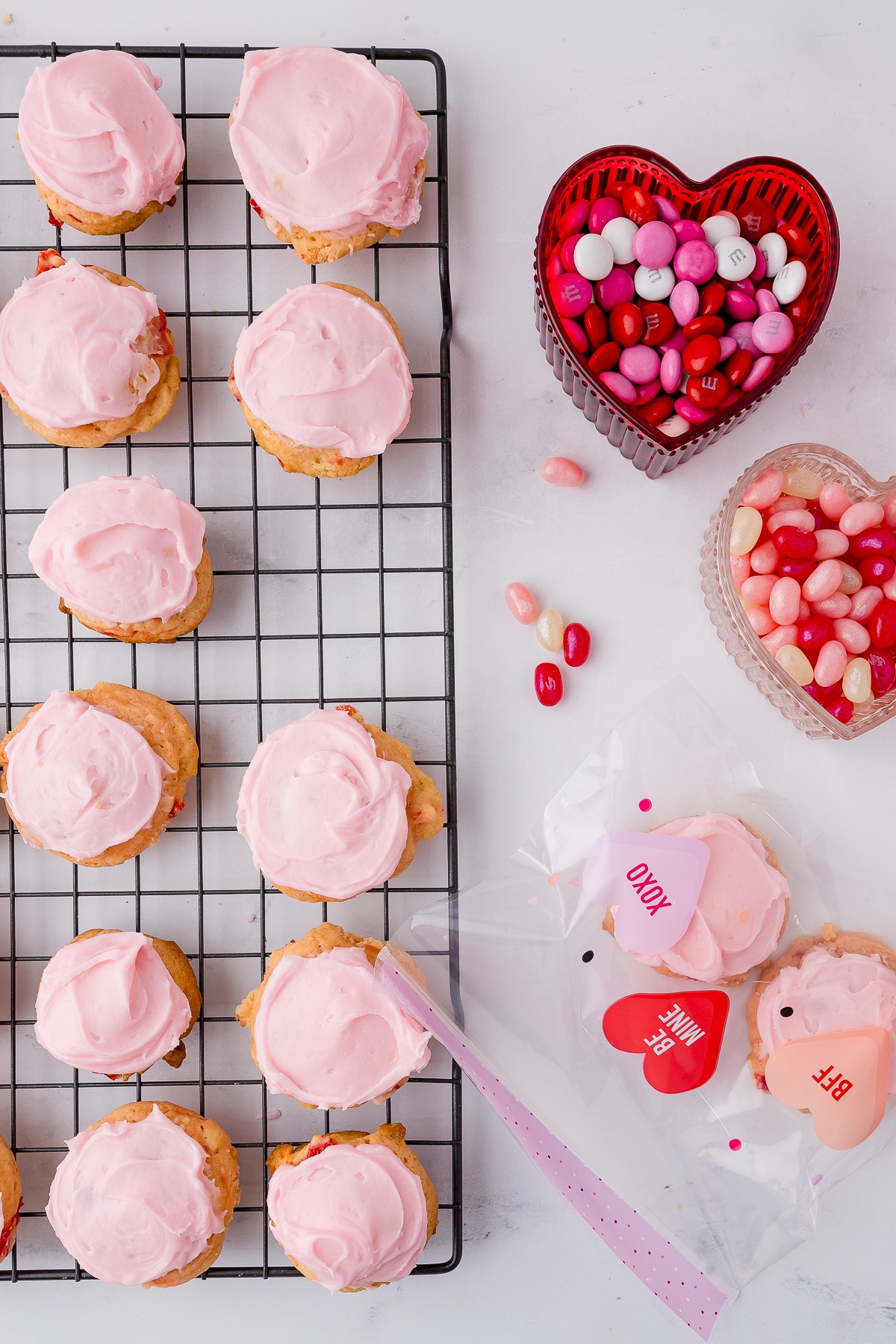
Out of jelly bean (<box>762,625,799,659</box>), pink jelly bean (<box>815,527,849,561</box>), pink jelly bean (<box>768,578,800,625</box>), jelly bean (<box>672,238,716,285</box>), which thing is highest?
jelly bean (<box>672,238,716,285</box>)

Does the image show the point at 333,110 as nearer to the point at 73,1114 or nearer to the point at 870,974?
A: the point at 870,974

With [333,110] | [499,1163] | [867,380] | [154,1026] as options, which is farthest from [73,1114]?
[867,380]

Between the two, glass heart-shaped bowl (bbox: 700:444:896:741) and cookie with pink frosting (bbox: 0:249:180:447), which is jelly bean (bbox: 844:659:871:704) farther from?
cookie with pink frosting (bbox: 0:249:180:447)

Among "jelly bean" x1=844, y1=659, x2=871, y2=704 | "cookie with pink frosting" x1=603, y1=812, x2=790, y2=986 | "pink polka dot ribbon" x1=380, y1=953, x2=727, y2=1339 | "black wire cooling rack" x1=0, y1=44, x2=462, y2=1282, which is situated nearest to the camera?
"pink polka dot ribbon" x1=380, y1=953, x2=727, y2=1339

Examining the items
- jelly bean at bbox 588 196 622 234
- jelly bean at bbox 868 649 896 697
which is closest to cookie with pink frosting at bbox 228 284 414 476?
jelly bean at bbox 588 196 622 234

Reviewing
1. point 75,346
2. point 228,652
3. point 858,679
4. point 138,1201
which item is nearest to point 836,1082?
point 858,679

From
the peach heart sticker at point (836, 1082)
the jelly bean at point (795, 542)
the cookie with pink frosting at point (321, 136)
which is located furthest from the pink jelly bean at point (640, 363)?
the peach heart sticker at point (836, 1082)

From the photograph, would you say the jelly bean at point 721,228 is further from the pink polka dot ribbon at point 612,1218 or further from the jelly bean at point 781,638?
the pink polka dot ribbon at point 612,1218
